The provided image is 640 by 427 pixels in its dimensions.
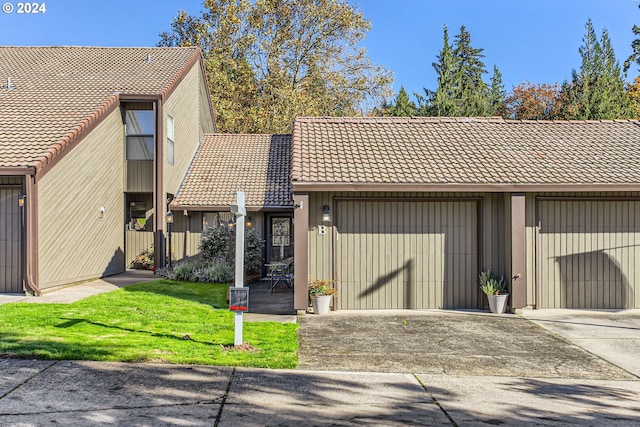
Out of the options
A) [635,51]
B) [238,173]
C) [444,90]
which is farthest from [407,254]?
[635,51]

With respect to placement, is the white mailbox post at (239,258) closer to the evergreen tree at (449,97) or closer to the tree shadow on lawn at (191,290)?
the tree shadow on lawn at (191,290)

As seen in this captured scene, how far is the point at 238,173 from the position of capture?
1817 centimetres

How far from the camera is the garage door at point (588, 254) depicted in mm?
10695

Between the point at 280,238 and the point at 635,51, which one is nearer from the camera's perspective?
the point at 280,238

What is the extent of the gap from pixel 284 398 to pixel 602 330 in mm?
6499

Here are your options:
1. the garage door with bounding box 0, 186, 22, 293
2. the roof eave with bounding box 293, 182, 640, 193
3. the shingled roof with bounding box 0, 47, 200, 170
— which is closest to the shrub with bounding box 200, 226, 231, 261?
the shingled roof with bounding box 0, 47, 200, 170

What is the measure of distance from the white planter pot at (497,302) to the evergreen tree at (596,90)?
17.3 m

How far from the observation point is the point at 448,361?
22.3ft

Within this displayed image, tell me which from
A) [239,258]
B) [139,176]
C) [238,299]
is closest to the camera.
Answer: [238,299]

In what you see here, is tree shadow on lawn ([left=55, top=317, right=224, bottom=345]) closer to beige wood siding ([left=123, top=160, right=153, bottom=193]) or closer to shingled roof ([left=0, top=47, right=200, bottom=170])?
shingled roof ([left=0, top=47, right=200, bottom=170])

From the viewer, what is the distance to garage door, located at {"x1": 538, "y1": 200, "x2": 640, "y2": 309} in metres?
10.7

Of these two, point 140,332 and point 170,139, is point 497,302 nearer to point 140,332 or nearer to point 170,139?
point 140,332

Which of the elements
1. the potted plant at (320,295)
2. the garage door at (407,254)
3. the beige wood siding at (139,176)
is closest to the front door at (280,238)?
the beige wood siding at (139,176)

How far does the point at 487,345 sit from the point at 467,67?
36.4 meters
